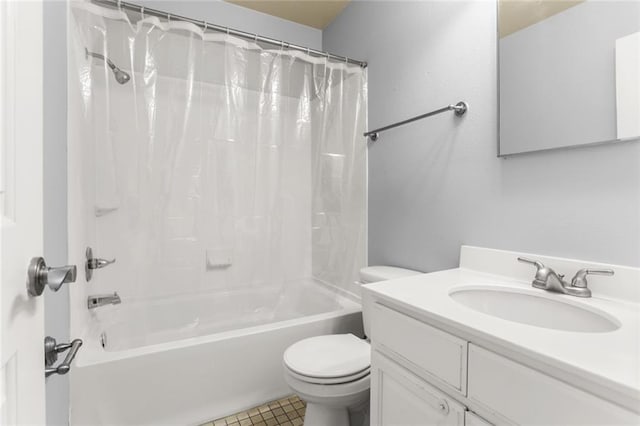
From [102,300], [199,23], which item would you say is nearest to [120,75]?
[199,23]

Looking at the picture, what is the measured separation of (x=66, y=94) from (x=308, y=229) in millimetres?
1494

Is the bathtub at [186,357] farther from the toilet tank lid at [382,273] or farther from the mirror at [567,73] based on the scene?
the mirror at [567,73]

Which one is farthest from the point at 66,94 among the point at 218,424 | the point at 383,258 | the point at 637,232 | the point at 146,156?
the point at 637,232

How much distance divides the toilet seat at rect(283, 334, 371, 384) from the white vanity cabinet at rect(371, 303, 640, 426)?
215 mm

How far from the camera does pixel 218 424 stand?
144 centimetres

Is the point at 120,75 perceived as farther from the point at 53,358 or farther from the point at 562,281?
the point at 562,281

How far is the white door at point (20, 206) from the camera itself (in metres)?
0.41

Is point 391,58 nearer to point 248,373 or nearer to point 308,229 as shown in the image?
point 308,229

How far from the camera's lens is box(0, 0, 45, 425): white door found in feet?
1.34

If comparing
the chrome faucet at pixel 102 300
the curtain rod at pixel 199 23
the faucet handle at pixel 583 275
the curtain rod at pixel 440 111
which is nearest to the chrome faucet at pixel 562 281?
the faucet handle at pixel 583 275

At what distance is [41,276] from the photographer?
486mm

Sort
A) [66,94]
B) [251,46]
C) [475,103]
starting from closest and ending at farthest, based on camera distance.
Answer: [66,94], [475,103], [251,46]

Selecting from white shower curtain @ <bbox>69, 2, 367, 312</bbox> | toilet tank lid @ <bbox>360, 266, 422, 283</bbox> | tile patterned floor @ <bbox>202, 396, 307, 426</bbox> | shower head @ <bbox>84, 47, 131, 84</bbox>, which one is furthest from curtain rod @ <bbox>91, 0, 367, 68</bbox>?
tile patterned floor @ <bbox>202, 396, 307, 426</bbox>

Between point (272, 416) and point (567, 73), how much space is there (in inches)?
76.4
